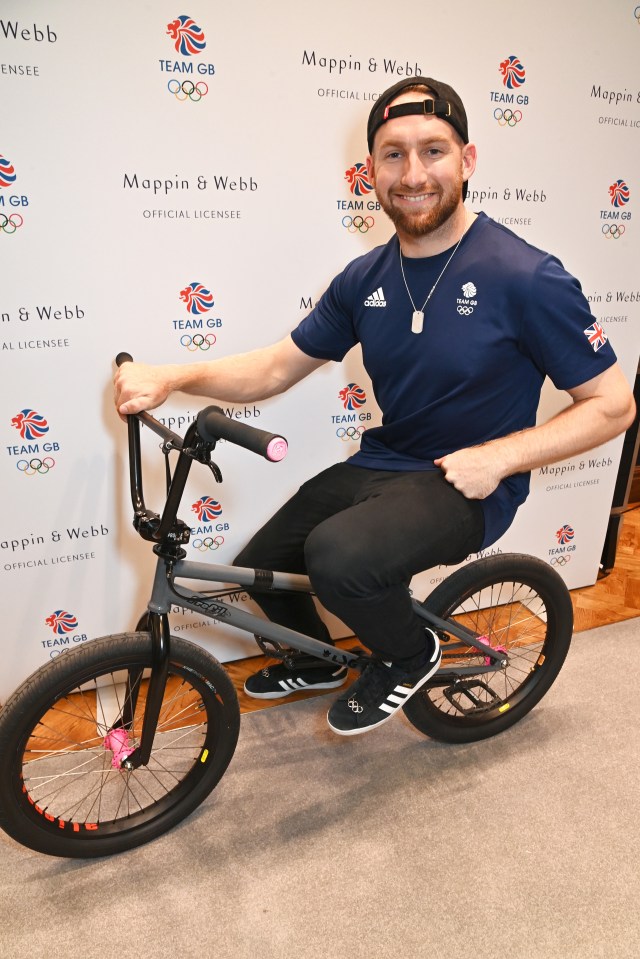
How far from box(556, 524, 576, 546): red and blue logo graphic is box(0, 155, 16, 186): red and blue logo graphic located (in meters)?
2.18

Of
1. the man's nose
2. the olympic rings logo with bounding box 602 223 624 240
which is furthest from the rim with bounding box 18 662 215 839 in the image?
the olympic rings logo with bounding box 602 223 624 240

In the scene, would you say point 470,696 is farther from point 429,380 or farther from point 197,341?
point 197,341

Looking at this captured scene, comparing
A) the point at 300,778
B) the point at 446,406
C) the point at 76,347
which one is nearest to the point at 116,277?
the point at 76,347

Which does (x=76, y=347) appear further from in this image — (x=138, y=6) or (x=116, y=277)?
(x=138, y=6)

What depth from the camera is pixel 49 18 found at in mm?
1454

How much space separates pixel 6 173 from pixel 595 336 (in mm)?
1444

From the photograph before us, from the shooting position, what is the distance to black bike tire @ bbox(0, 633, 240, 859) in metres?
1.31

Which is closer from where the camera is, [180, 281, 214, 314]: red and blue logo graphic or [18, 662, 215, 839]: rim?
[18, 662, 215, 839]: rim

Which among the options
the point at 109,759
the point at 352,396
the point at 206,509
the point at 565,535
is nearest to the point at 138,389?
the point at 206,509

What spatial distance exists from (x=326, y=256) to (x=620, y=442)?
1.37m

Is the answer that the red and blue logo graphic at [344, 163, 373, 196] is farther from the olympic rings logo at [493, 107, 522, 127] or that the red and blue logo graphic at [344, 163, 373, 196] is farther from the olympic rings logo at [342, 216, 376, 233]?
the olympic rings logo at [493, 107, 522, 127]

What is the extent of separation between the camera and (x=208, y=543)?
82.2 inches

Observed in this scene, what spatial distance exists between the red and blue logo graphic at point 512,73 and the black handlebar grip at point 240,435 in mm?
1473

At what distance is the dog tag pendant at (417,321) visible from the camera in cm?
150
